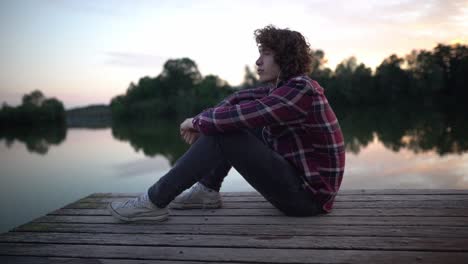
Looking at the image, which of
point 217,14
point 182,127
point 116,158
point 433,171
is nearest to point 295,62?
point 182,127

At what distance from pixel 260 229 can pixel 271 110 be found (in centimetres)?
70

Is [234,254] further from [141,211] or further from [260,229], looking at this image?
[141,211]

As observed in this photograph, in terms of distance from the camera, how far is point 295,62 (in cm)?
216

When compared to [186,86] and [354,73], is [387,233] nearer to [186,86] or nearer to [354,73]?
[354,73]

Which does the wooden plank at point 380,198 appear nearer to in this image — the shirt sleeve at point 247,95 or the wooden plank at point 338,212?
the wooden plank at point 338,212

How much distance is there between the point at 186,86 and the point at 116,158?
42022 mm

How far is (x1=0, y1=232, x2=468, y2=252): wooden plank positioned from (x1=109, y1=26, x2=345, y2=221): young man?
267 mm

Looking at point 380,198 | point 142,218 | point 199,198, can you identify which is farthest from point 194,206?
point 380,198

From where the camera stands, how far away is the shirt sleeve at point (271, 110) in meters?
1.96

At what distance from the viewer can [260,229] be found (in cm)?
209

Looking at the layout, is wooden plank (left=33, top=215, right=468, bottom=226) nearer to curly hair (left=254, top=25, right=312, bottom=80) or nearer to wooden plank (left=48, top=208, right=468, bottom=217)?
wooden plank (left=48, top=208, right=468, bottom=217)

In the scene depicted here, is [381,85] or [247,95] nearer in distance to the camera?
[247,95]

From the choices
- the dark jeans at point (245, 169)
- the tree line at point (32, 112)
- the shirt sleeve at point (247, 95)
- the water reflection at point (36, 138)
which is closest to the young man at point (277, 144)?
the dark jeans at point (245, 169)

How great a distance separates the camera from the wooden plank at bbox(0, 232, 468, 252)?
5.69 ft
